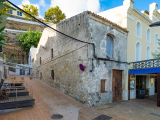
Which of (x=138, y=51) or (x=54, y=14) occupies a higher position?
(x=54, y=14)

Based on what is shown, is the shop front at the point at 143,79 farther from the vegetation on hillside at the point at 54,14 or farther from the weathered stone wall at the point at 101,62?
the vegetation on hillside at the point at 54,14

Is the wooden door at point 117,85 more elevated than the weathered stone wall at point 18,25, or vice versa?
the weathered stone wall at point 18,25

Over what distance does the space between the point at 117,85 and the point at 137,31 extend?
268 inches

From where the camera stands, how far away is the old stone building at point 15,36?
103ft

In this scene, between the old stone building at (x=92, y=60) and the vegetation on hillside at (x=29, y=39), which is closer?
the old stone building at (x=92, y=60)

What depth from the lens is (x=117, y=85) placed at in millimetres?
9961

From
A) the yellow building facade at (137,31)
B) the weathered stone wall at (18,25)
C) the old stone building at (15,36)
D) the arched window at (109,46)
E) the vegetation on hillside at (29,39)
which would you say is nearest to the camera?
the arched window at (109,46)

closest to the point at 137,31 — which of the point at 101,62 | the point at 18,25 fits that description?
the point at 101,62

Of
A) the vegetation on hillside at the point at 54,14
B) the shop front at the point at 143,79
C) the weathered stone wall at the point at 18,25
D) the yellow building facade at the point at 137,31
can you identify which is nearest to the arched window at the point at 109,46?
the yellow building facade at the point at 137,31

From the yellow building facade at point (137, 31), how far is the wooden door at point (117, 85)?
5.86ft

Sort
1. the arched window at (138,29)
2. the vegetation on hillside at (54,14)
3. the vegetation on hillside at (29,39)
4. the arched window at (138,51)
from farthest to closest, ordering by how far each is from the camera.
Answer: the vegetation on hillside at (54,14), the vegetation on hillside at (29,39), the arched window at (138,29), the arched window at (138,51)

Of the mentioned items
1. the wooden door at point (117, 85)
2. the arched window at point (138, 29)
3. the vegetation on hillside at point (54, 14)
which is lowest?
the wooden door at point (117, 85)

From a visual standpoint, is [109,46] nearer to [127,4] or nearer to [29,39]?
[127,4]

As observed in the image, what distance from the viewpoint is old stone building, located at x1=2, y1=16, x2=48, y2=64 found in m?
31.4
